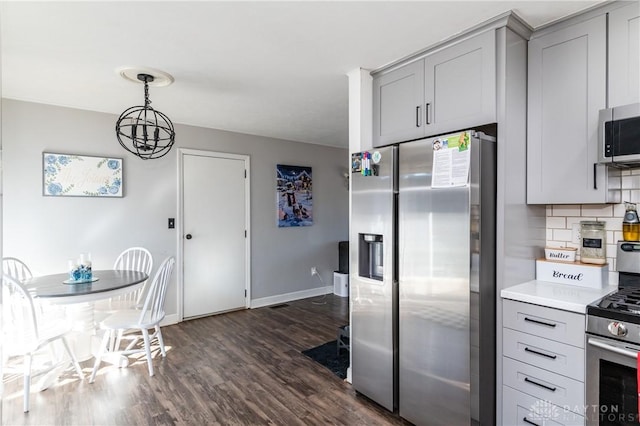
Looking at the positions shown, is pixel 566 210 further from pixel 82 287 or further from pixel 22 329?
pixel 22 329

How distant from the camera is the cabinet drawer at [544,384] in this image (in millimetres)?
1717

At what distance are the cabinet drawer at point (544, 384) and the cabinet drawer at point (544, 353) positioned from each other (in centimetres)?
3

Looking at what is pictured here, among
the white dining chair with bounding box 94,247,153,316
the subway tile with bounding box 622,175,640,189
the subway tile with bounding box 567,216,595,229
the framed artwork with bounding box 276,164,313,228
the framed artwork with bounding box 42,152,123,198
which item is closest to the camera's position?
the subway tile with bounding box 622,175,640,189

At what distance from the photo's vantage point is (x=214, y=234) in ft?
14.5

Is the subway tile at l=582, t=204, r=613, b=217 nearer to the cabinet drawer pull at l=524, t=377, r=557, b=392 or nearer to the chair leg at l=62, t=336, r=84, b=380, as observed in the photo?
the cabinet drawer pull at l=524, t=377, r=557, b=392

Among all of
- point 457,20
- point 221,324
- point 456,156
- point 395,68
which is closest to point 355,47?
point 395,68

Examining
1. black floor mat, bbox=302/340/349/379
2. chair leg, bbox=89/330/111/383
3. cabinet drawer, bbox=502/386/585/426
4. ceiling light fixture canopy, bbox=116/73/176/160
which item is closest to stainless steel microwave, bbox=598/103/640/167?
cabinet drawer, bbox=502/386/585/426

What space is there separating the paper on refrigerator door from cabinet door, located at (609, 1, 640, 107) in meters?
0.80

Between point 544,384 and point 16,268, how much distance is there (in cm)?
393

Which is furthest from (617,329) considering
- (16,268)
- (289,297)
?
(16,268)

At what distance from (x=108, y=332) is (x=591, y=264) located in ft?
11.6

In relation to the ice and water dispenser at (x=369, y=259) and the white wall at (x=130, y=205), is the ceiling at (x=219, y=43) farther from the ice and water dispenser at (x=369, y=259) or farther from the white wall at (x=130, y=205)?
the ice and water dispenser at (x=369, y=259)

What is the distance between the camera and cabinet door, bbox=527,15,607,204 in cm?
194

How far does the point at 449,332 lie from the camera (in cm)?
198
